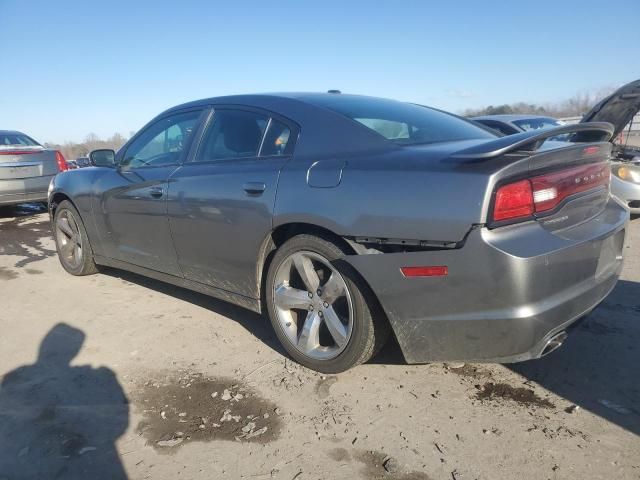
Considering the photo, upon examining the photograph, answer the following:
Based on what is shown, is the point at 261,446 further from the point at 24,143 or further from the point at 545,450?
the point at 24,143

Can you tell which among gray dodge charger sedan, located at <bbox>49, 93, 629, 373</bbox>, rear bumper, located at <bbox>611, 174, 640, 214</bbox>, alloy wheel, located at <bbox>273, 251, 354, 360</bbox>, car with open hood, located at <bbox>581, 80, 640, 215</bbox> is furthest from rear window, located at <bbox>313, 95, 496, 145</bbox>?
rear bumper, located at <bbox>611, 174, 640, 214</bbox>

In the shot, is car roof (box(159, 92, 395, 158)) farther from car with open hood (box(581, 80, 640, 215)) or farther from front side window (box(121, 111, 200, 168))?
car with open hood (box(581, 80, 640, 215))

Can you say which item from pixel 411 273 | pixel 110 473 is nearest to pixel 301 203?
pixel 411 273

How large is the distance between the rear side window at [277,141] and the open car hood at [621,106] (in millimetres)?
4621

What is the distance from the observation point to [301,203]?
103 inches

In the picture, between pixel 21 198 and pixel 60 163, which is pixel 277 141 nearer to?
pixel 21 198

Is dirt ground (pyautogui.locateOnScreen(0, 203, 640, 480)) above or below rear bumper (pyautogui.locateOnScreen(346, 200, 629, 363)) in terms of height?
below

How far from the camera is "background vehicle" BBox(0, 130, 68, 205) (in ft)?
25.8

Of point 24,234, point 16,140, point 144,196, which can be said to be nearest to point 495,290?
point 144,196

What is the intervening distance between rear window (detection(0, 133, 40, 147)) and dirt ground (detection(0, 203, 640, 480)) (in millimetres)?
6883

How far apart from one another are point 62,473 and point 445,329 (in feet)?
5.70

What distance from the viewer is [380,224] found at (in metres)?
2.30

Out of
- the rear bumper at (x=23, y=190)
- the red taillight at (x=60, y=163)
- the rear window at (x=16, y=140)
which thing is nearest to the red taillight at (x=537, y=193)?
the rear bumper at (x=23, y=190)

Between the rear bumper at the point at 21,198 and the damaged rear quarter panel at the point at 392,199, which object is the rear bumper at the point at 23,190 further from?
the damaged rear quarter panel at the point at 392,199
